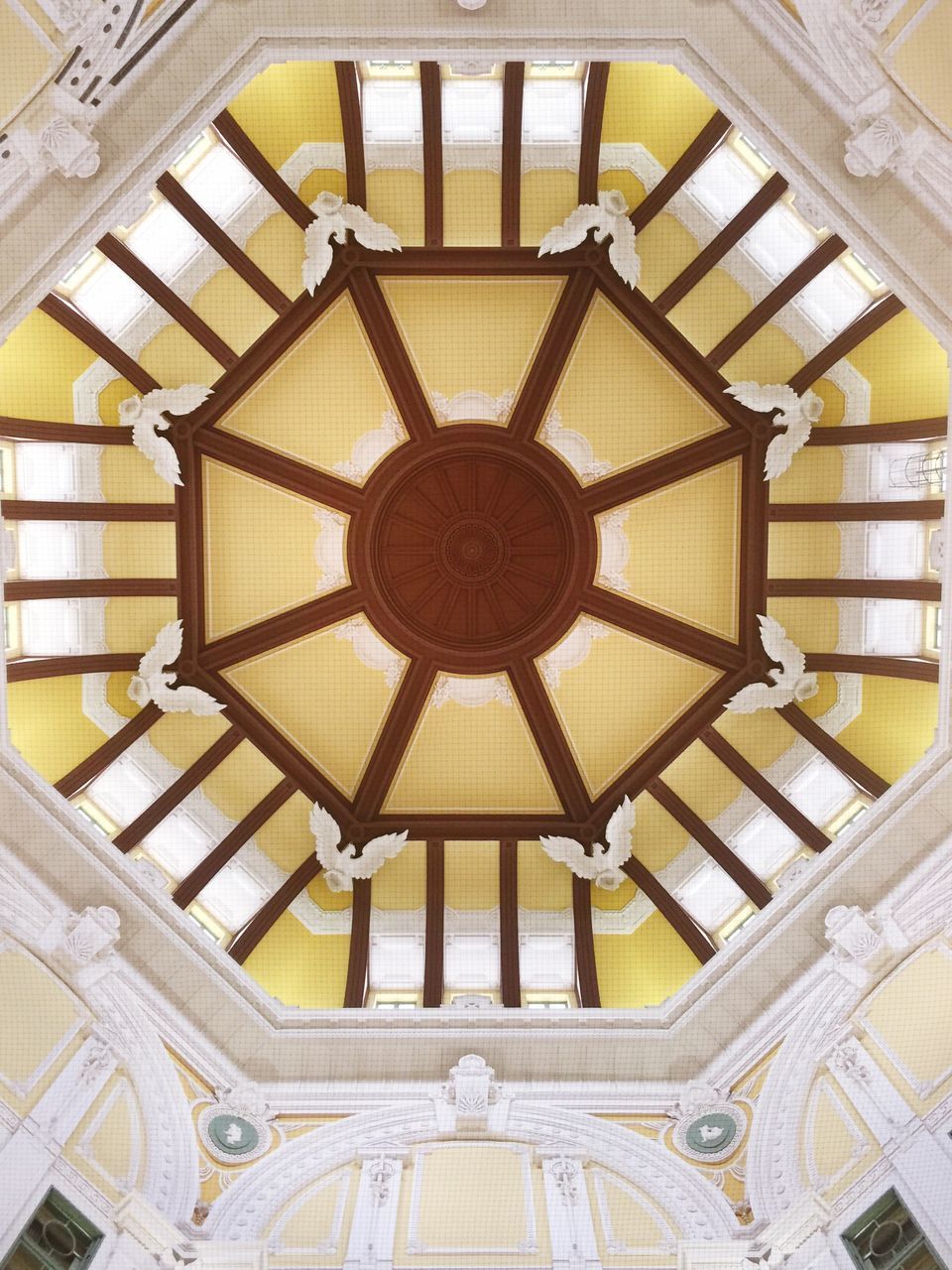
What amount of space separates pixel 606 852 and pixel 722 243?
36.0ft

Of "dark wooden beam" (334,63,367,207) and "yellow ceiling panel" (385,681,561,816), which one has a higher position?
"dark wooden beam" (334,63,367,207)

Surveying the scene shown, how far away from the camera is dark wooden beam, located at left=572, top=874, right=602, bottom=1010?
16953 millimetres

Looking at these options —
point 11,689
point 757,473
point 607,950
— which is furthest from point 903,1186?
point 11,689

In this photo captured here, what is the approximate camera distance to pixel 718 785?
742 inches

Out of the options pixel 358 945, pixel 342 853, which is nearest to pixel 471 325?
pixel 342 853

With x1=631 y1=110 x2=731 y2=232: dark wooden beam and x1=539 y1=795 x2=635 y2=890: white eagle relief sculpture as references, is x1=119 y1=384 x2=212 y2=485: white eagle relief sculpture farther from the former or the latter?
x1=539 y1=795 x2=635 y2=890: white eagle relief sculpture

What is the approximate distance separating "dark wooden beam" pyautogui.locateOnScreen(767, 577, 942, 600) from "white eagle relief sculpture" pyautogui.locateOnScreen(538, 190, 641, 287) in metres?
6.16

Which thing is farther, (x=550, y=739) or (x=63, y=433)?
(x=550, y=739)

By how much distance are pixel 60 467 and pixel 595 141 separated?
10200 mm

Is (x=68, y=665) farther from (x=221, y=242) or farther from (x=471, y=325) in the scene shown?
(x=471, y=325)

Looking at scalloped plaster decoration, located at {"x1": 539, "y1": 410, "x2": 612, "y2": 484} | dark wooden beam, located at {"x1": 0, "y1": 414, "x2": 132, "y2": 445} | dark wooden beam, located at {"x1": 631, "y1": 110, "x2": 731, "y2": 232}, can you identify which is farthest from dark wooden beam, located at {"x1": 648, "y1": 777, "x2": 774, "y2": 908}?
dark wooden beam, located at {"x1": 0, "y1": 414, "x2": 132, "y2": 445}

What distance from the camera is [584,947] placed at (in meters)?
17.9

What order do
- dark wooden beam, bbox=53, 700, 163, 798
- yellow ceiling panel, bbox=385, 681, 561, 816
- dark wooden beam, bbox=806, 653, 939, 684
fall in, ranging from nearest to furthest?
dark wooden beam, bbox=806, 653, 939, 684 < dark wooden beam, bbox=53, 700, 163, 798 < yellow ceiling panel, bbox=385, 681, 561, 816

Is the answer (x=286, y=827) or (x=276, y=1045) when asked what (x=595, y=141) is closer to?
(x=286, y=827)
